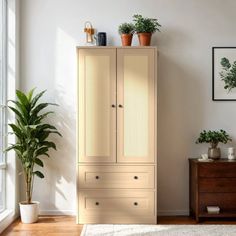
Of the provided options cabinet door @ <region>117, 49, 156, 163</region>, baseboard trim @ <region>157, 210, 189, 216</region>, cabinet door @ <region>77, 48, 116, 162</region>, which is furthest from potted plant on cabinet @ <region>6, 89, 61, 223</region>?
baseboard trim @ <region>157, 210, 189, 216</region>

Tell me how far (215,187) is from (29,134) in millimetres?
2036

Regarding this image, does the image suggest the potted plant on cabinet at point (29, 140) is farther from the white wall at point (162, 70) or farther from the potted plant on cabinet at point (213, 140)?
the potted plant on cabinet at point (213, 140)

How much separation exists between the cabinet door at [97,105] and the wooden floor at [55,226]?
709 mm

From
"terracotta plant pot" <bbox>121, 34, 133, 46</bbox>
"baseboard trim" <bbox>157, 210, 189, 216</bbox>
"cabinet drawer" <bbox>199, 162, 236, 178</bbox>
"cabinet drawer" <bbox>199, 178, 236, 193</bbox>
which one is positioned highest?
"terracotta plant pot" <bbox>121, 34, 133, 46</bbox>

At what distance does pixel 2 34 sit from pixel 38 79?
25.1 inches

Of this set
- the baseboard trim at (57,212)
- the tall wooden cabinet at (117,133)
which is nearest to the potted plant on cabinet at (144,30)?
the tall wooden cabinet at (117,133)

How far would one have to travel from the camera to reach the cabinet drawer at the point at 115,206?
4.60 m

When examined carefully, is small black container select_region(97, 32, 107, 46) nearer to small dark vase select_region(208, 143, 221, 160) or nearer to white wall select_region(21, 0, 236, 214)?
white wall select_region(21, 0, 236, 214)

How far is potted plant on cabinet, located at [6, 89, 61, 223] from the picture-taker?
→ 4641 mm

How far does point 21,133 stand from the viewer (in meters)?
4.65

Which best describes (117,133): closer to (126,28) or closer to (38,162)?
(38,162)

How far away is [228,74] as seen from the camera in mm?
5012

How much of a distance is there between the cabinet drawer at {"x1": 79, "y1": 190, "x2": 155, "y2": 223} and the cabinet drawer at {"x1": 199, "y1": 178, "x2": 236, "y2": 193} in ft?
1.74

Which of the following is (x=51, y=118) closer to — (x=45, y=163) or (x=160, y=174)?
(x=45, y=163)
